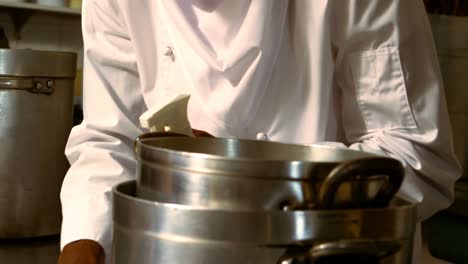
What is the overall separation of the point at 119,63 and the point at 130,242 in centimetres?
52

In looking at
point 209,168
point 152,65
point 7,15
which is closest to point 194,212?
point 209,168

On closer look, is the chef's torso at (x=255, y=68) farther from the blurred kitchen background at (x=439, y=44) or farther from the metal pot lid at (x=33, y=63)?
the blurred kitchen background at (x=439, y=44)

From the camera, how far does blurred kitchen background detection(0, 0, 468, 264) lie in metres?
1.84

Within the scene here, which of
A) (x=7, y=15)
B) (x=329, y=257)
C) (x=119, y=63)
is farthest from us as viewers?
(x=7, y=15)

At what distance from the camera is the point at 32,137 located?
56.9 inches

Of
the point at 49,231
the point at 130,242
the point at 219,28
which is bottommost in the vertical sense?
the point at 49,231

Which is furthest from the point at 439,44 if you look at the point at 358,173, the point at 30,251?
the point at 358,173

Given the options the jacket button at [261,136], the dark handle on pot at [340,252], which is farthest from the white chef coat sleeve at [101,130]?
the dark handle on pot at [340,252]

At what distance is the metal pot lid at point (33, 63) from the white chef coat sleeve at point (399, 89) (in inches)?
32.6

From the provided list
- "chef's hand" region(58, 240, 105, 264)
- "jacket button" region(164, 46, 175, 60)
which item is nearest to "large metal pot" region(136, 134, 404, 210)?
"chef's hand" region(58, 240, 105, 264)

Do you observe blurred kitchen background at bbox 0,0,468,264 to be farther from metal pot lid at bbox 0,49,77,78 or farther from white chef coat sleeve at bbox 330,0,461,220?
white chef coat sleeve at bbox 330,0,461,220

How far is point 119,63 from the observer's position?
2.87 feet

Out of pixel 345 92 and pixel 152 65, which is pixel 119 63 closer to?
pixel 152 65

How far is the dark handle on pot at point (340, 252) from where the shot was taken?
34 centimetres
